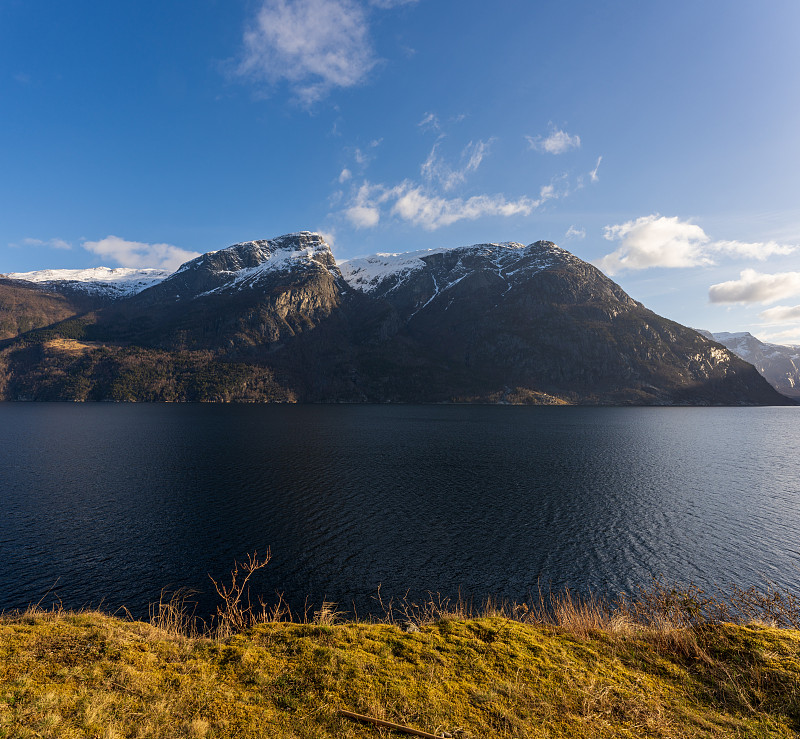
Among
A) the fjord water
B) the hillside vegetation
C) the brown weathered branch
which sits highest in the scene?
the brown weathered branch

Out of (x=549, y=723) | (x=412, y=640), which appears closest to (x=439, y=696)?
(x=549, y=723)

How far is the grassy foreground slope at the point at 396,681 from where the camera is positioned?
784 cm

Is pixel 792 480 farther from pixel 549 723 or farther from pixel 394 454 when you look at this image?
pixel 549 723

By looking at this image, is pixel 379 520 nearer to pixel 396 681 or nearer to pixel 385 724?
pixel 396 681

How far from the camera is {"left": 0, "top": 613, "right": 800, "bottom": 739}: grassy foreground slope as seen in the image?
7836mm

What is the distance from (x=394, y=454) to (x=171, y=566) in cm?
5380

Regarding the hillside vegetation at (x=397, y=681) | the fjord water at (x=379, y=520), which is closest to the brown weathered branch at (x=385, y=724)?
the hillside vegetation at (x=397, y=681)

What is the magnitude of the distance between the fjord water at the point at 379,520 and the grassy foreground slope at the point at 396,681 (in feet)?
54.7

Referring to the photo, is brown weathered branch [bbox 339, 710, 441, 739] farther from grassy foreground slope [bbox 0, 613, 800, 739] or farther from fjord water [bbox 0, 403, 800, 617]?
fjord water [bbox 0, 403, 800, 617]

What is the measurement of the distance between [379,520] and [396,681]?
34243mm

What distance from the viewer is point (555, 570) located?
32.0 metres

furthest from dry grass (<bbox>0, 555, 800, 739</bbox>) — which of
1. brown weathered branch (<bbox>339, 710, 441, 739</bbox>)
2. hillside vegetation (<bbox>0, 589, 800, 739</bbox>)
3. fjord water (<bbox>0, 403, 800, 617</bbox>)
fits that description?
fjord water (<bbox>0, 403, 800, 617</bbox>)

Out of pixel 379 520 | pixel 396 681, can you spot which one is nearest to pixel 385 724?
pixel 396 681

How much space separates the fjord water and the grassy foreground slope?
54.7 ft
